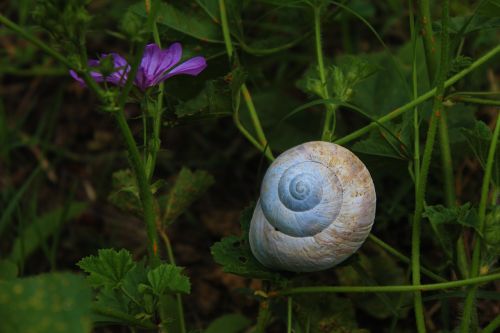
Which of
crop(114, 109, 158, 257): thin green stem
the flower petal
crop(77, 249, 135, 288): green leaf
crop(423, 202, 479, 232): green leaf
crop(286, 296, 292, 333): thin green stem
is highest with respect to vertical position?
the flower petal

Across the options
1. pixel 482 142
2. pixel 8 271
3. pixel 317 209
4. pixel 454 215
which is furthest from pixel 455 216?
pixel 8 271

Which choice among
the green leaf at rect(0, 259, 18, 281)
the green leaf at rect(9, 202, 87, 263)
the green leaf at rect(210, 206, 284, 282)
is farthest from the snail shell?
the green leaf at rect(9, 202, 87, 263)

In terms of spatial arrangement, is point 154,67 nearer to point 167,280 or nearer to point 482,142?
point 167,280

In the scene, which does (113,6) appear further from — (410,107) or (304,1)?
(410,107)

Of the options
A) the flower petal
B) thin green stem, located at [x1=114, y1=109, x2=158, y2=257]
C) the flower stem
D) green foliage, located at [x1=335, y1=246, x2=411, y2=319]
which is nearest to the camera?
thin green stem, located at [x1=114, y1=109, x2=158, y2=257]

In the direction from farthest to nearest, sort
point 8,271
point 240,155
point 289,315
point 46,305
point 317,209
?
1. point 240,155
2. point 8,271
3. point 289,315
4. point 317,209
5. point 46,305

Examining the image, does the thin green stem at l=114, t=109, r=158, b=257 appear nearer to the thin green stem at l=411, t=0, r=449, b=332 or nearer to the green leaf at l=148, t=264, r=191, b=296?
the green leaf at l=148, t=264, r=191, b=296

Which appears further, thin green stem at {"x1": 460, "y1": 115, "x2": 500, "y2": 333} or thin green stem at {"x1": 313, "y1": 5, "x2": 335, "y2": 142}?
thin green stem at {"x1": 313, "y1": 5, "x2": 335, "y2": 142}
